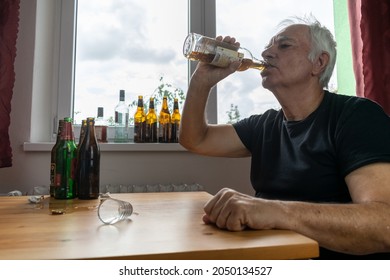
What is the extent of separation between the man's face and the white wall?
2.18ft

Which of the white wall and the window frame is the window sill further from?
the window frame

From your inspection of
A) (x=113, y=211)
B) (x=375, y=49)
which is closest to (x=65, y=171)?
(x=113, y=211)

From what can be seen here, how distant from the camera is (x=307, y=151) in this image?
88 cm

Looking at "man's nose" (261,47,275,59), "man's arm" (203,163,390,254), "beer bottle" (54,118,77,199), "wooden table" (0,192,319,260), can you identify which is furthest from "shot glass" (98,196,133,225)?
"man's nose" (261,47,275,59)

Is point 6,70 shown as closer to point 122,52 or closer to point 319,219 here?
point 122,52

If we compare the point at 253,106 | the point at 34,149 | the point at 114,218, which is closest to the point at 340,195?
the point at 114,218

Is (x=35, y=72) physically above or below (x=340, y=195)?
above

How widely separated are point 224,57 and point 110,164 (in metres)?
0.84

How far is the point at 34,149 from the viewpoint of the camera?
56.4 inches

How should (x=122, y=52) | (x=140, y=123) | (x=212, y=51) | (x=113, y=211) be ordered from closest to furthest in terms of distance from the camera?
(x=113, y=211)
(x=212, y=51)
(x=140, y=123)
(x=122, y=52)

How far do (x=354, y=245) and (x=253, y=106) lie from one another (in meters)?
1.31

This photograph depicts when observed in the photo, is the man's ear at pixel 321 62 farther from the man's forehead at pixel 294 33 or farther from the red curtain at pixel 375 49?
the red curtain at pixel 375 49

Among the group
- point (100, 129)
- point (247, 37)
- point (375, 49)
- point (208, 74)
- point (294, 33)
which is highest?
point (247, 37)
